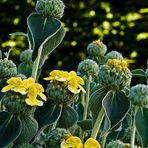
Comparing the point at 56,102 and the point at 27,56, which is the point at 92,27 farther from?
the point at 56,102

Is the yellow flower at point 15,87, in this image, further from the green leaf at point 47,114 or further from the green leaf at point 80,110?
the green leaf at point 80,110

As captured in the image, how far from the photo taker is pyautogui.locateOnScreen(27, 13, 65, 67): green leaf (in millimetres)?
1214

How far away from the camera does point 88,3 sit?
386 cm

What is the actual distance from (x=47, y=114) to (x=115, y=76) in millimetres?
151

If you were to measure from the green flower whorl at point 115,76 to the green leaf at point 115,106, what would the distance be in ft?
0.06

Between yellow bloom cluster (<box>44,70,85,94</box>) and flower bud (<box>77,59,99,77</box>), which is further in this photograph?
flower bud (<box>77,59,99,77</box>)

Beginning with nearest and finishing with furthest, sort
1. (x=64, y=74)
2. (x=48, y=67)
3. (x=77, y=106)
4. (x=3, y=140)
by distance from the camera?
(x=3, y=140), (x=64, y=74), (x=77, y=106), (x=48, y=67)

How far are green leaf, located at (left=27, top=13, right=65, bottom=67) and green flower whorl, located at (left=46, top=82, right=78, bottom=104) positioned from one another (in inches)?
2.7

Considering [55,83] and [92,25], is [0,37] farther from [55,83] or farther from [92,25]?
[55,83]

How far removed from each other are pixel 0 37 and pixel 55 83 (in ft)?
8.64

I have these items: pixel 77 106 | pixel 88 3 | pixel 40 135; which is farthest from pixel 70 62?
pixel 40 135

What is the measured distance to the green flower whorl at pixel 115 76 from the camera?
46.3 inches

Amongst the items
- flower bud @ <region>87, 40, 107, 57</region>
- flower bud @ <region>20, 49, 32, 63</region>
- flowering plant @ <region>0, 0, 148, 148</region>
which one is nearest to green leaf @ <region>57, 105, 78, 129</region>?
flowering plant @ <region>0, 0, 148, 148</region>

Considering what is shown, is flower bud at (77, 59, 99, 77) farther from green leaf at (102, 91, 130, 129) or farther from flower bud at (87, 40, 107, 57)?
green leaf at (102, 91, 130, 129)
